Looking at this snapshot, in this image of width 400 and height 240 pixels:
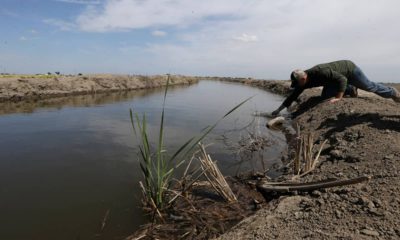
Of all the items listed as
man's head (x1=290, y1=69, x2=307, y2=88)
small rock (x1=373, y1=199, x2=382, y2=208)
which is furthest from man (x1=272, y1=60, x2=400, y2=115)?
small rock (x1=373, y1=199, x2=382, y2=208)

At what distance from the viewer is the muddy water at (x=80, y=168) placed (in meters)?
4.80

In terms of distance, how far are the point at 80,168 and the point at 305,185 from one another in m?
4.81

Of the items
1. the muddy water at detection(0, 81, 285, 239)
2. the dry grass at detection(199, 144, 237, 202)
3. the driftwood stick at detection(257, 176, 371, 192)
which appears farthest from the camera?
the dry grass at detection(199, 144, 237, 202)

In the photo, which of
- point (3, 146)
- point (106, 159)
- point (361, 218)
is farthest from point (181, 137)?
point (361, 218)

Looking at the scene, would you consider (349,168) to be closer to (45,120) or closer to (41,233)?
(41,233)

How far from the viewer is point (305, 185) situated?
179 inches

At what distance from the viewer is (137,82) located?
36031 millimetres

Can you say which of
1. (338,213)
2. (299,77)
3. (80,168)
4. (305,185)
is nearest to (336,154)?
(305,185)

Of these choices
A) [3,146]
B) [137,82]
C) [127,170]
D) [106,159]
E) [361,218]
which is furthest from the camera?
[137,82]

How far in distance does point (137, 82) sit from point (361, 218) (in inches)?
1335

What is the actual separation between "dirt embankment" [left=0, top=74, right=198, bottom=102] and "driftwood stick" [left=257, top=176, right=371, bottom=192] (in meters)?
19.4

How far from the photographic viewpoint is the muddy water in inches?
189

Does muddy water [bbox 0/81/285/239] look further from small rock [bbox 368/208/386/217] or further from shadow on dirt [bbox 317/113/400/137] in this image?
small rock [bbox 368/208/386/217]

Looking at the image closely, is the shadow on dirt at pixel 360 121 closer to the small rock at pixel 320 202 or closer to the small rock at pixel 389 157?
the small rock at pixel 389 157
